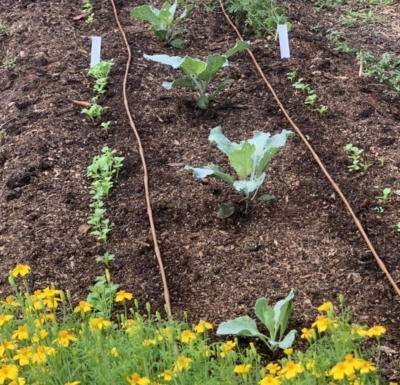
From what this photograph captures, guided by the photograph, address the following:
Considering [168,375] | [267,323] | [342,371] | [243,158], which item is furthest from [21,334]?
[243,158]

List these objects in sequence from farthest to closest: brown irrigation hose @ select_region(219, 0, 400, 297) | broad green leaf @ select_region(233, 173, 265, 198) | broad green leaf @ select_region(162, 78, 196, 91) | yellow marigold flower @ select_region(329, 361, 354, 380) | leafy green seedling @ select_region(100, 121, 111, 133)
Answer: broad green leaf @ select_region(162, 78, 196, 91)
leafy green seedling @ select_region(100, 121, 111, 133)
broad green leaf @ select_region(233, 173, 265, 198)
brown irrigation hose @ select_region(219, 0, 400, 297)
yellow marigold flower @ select_region(329, 361, 354, 380)

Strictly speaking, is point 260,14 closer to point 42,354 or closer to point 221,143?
point 221,143

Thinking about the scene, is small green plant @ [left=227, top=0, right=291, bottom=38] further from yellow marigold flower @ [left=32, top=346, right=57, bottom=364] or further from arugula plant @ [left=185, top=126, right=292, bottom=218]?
yellow marigold flower @ [left=32, top=346, right=57, bottom=364]

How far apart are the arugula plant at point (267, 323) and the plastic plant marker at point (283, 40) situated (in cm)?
270

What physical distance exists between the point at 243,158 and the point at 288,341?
1.14 meters

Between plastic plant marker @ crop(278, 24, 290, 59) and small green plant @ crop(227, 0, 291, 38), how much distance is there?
0.31 meters

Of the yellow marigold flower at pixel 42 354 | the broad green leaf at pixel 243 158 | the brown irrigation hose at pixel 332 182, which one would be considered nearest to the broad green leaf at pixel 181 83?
the brown irrigation hose at pixel 332 182

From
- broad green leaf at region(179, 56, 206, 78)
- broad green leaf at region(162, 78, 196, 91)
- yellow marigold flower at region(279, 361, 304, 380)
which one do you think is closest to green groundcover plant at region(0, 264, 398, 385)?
yellow marigold flower at region(279, 361, 304, 380)

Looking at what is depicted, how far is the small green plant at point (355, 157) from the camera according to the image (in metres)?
3.66

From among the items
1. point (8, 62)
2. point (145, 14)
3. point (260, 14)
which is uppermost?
point (145, 14)

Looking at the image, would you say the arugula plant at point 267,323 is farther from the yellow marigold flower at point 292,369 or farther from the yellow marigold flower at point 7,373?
the yellow marigold flower at point 7,373

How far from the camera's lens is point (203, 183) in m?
3.72

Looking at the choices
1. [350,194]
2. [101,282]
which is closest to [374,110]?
[350,194]

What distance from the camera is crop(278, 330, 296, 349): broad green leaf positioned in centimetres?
254
